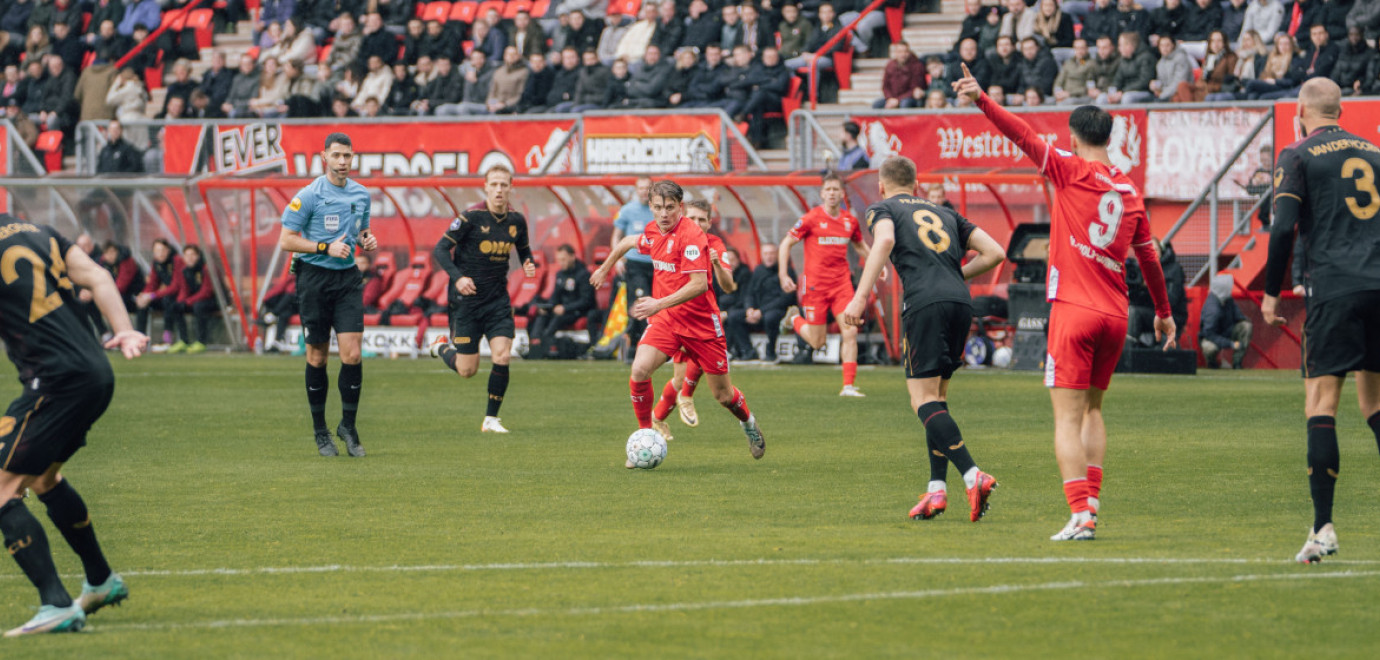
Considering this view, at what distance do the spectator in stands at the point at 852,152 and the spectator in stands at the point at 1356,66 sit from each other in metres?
5.76

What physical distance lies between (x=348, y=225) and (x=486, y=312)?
77.2 inches

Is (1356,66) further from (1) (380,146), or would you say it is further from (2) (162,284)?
(2) (162,284)

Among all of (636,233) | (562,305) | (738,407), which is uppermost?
(738,407)

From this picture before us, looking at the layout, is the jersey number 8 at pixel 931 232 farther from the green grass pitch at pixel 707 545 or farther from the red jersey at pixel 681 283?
the red jersey at pixel 681 283

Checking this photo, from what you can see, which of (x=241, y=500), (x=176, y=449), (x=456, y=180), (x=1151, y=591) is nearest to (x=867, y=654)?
(x=1151, y=591)

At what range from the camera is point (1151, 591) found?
23.3ft

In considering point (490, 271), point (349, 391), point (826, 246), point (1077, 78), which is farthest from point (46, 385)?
point (1077, 78)

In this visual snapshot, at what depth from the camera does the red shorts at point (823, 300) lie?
18875 millimetres

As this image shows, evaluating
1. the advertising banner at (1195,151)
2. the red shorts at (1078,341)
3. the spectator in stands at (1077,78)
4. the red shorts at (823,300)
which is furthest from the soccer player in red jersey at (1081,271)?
the spectator in stands at (1077,78)

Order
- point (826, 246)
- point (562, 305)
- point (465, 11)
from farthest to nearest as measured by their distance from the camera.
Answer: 1. point (465, 11)
2. point (562, 305)
3. point (826, 246)

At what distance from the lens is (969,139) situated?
23297mm

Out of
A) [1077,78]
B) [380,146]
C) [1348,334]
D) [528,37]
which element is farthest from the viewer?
[528,37]

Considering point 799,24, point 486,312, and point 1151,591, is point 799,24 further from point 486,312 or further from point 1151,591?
point 1151,591

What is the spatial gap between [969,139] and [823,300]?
17.3 ft
